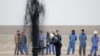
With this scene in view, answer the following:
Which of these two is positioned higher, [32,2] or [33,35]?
[32,2]

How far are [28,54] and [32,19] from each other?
1438mm

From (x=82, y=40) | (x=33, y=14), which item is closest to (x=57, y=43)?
(x=33, y=14)

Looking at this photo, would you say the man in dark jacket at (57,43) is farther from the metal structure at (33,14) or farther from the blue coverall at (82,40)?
the blue coverall at (82,40)

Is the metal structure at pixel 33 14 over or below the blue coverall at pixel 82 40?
over

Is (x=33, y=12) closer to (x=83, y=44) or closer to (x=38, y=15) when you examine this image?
(x=38, y=15)

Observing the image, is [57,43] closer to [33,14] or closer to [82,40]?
[33,14]

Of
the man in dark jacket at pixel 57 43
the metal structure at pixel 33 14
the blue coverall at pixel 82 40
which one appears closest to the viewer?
the metal structure at pixel 33 14

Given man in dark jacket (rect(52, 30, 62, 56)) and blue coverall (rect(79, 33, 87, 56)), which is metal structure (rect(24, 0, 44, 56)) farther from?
blue coverall (rect(79, 33, 87, 56))

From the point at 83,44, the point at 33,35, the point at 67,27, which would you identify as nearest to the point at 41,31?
A: the point at 33,35

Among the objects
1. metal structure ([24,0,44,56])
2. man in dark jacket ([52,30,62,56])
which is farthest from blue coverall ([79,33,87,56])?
metal structure ([24,0,44,56])

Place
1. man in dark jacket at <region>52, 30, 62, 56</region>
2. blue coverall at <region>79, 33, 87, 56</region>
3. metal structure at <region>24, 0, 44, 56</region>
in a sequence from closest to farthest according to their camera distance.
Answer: metal structure at <region>24, 0, 44, 56</region>, man in dark jacket at <region>52, 30, 62, 56</region>, blue coverall at <region>79, 33, 87, 56</region>

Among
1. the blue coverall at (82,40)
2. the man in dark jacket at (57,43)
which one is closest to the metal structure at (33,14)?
the man in dark jacket at (57,43)

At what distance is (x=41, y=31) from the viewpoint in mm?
9453

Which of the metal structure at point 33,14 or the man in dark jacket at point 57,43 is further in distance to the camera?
the man in dark jacket at point 57,43
